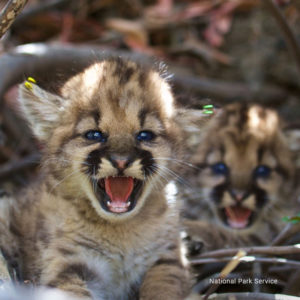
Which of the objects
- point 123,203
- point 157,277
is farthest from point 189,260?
point 123,203

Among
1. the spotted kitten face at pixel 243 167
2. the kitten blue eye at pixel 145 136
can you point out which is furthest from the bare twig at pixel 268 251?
the spotted kitten face at pixel 243 167

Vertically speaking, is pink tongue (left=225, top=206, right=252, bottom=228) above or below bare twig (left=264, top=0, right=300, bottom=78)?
below

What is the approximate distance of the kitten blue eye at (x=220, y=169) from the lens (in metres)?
5.62

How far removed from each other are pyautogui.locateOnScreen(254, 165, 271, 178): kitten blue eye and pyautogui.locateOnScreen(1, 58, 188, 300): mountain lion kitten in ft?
4.83

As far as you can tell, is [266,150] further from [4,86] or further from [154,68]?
[4,86]

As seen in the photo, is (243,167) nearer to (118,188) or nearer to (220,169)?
(220,169)

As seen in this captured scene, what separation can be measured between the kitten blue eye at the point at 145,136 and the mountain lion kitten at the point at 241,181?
1479mm

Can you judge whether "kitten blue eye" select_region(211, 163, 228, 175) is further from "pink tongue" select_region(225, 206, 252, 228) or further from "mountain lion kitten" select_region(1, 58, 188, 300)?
Result: "mountain lion kitten" select_region(1, 58, 188, 300)

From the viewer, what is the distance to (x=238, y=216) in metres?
5.65

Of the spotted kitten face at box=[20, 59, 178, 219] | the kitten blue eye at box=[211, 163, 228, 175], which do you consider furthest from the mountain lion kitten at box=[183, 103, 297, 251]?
the spotted kitten face at box=[20, 59, 178, 219]

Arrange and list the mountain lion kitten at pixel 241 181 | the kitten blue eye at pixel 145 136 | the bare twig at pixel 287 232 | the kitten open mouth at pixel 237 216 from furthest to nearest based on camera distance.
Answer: the kitten open mouth at pixel 237 216 < the mountain lion kitten at pixel 241 181 < the bare twig at pixel 287 232 < the kitten blue eye at pixel 145 136

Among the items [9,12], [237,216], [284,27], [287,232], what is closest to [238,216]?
[237,216]

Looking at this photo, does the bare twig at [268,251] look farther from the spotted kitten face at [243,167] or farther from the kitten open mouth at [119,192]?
the spotted kitten face at [243,167]

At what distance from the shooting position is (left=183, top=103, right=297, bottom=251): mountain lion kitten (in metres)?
5.49
